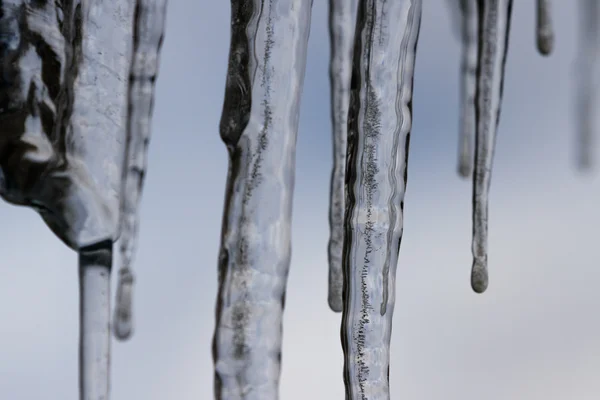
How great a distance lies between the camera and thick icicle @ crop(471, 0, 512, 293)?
1.02m

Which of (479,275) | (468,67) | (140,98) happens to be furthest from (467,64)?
(140,98)

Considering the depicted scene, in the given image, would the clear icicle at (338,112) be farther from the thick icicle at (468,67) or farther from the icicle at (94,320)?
the icicle at (94,320)

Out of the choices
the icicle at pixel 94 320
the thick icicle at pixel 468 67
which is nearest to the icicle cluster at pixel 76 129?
the icicle at pixel 94 320

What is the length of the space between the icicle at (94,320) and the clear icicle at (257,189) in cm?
8

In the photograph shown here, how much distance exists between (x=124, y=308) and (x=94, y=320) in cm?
59

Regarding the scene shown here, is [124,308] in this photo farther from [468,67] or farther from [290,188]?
[468,67]

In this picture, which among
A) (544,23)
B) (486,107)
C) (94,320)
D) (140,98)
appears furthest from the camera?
(544,23)

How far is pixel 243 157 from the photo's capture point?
0.56 m

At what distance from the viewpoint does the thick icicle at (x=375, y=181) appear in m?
0.57

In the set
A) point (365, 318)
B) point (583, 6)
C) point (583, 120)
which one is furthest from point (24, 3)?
point (583, 120)

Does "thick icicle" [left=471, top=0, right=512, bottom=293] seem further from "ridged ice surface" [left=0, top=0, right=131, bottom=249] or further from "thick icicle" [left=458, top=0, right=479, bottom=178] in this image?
"ridged ice surface" [left=0, top=0, right=131, bottom=249]

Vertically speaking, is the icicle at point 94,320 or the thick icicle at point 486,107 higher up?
the thick icicle at point 486,107

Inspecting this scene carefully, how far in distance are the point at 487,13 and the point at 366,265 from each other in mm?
618

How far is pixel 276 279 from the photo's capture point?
21.2 inches
